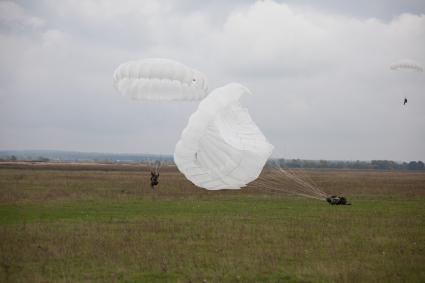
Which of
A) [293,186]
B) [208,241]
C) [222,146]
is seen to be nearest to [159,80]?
[222,146]

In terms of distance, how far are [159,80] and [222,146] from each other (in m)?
3.59

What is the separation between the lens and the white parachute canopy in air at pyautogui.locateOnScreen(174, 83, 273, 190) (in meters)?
20.3

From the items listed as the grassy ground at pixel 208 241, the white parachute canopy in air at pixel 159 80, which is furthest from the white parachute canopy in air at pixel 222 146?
the grassy ground at pixel 208 241

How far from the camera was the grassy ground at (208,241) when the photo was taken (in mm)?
12672

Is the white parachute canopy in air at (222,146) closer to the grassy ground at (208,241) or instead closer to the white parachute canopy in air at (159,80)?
the white parachute canopy in air at (159,80)

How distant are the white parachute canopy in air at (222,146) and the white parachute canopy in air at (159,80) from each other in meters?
1.30

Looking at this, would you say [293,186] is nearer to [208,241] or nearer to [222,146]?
[222,146]

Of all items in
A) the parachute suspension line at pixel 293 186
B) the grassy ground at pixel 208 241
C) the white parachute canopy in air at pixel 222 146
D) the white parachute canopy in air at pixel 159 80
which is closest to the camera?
the grassy ground at pixel 208 241

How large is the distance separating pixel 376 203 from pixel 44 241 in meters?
17.8

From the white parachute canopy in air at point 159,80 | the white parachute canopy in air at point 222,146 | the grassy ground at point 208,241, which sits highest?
the white parachute canopy in air at point 159,80

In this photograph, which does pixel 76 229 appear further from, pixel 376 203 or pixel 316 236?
pixel 376 203

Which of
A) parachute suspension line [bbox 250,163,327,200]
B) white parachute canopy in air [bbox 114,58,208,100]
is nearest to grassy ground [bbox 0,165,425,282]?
parachute suspension line [bbox 250,163,327,200]

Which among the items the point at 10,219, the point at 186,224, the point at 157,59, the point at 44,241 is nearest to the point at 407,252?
the point at 186,224

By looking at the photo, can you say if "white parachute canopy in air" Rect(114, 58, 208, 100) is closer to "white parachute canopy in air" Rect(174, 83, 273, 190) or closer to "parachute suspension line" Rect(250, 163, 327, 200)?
"white parachute canopy in air" Rect(174, 83, 273, 190)
